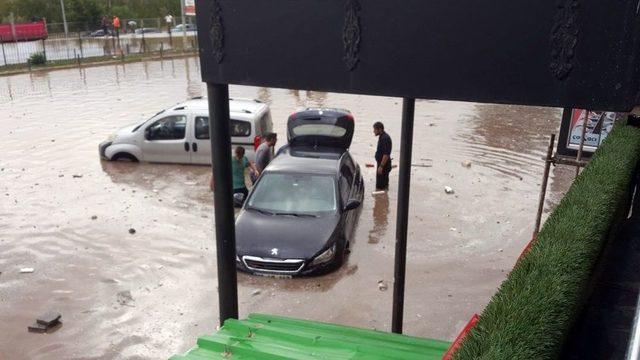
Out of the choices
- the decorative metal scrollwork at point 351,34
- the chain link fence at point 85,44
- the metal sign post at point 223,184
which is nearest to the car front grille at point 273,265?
the metal sign post at point 223,184

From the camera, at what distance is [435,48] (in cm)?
338

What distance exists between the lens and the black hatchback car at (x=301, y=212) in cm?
801

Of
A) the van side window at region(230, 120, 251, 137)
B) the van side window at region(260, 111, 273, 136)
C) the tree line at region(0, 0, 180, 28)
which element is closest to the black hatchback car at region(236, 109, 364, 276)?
the van side window at region(230, 120, 251, 137)

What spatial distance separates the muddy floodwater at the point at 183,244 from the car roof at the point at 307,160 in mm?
1384

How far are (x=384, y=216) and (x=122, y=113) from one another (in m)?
12.7

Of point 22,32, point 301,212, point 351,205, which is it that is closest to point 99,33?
point 22,32

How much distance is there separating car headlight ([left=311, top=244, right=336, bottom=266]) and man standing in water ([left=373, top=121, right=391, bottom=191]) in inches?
146

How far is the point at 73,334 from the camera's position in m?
6.88

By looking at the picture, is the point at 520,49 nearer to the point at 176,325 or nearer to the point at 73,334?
the point at 176,325

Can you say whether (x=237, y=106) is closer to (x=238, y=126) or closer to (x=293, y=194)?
(x=238, y=126)

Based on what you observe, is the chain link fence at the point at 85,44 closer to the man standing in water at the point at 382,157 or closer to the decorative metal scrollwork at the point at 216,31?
the man standing in water at the point at 382,157

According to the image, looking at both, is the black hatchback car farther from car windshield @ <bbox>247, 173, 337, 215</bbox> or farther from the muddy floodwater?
the muddy floodwater

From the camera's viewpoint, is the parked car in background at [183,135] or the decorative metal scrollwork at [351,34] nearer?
the decorative metal scrollwork at [351,34]

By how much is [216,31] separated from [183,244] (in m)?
6.03
